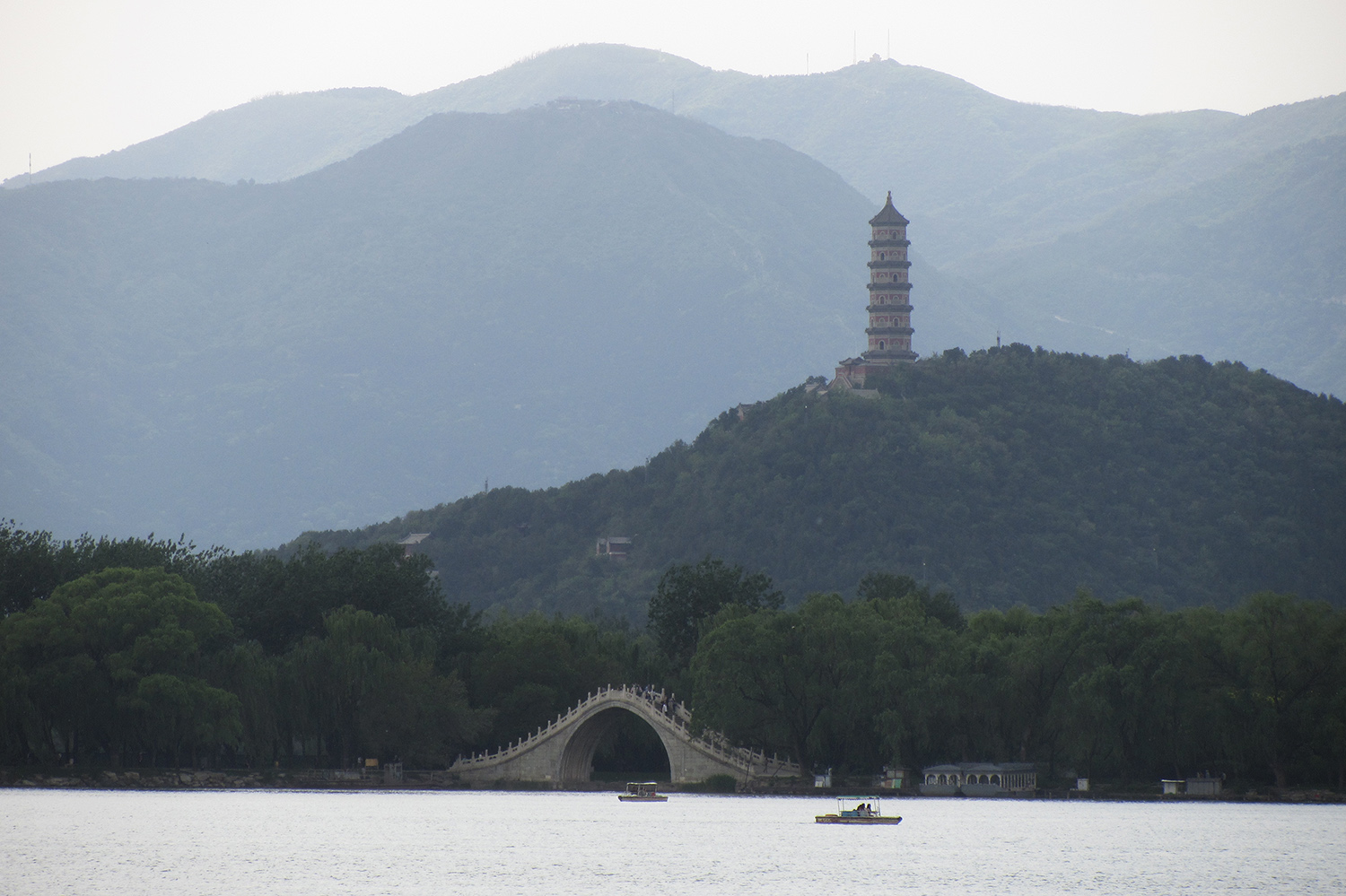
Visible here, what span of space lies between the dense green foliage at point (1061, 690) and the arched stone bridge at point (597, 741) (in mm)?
1285

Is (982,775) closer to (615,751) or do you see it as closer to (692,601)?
(615,751)

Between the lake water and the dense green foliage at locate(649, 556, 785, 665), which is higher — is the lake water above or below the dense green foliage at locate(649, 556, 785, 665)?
below

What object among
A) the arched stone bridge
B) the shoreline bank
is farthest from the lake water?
the arched stone bridge

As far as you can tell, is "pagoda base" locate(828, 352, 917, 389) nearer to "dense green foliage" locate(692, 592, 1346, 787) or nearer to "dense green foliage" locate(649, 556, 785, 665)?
"dense green foliage" locate(649, 556, 785, 665)

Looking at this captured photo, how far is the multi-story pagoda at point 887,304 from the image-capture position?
161000 mm

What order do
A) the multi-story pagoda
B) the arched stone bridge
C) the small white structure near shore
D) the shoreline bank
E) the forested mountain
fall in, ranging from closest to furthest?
the shoreline bank
the small white structure near shore
the arched stone bridge
the forested mountain
the multi-story pagoda

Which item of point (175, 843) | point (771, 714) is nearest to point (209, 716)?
point (175, 843)

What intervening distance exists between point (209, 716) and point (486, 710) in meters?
13.2

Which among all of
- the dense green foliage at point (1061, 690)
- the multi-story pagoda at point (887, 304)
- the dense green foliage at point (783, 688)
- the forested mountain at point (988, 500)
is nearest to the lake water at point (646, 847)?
the dense green foliage at point (1061, 690)

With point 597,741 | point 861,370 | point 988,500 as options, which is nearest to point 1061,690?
point 597,741

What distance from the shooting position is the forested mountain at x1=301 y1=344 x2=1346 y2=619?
140375mm

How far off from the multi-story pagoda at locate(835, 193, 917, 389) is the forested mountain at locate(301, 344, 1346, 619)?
12.4ft

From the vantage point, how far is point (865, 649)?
79812mm

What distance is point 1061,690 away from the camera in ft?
257
